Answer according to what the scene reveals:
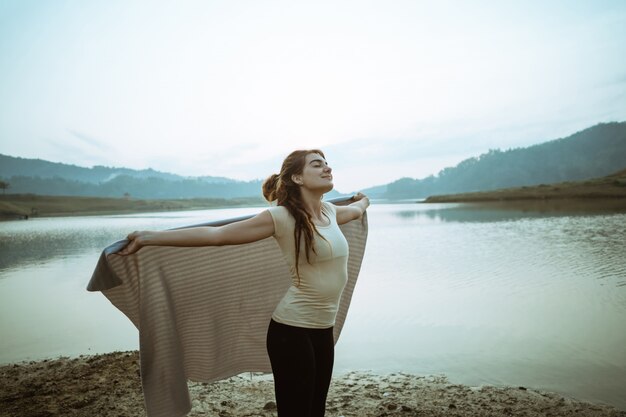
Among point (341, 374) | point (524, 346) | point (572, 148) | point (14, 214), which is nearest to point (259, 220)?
point (341, 374)

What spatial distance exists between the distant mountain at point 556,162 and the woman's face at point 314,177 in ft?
620

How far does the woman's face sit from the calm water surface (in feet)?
11.6

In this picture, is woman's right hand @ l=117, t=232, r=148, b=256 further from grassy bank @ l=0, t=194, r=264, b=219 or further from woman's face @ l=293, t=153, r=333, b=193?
grassy bank @ l=0, t=194, r=264, b=219

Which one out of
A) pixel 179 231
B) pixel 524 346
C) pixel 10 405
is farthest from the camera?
pixel 524 346

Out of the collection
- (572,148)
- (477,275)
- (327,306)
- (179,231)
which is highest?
(572,148)

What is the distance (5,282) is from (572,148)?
21841 cm

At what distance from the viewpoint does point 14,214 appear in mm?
68250

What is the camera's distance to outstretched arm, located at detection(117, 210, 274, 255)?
7.41 feet

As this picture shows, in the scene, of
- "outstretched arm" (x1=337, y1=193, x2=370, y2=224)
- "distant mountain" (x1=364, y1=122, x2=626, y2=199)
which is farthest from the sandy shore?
"distant mountain" (x1=364, y1=122, x2=626, y2=199)

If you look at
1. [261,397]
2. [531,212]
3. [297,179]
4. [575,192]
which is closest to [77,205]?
[531,212]

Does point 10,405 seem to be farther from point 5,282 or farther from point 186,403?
point 5,282

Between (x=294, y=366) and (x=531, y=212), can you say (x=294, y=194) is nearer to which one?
(x=294, y=366)

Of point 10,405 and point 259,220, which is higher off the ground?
point 259,220

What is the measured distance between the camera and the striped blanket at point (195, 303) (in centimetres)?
269
